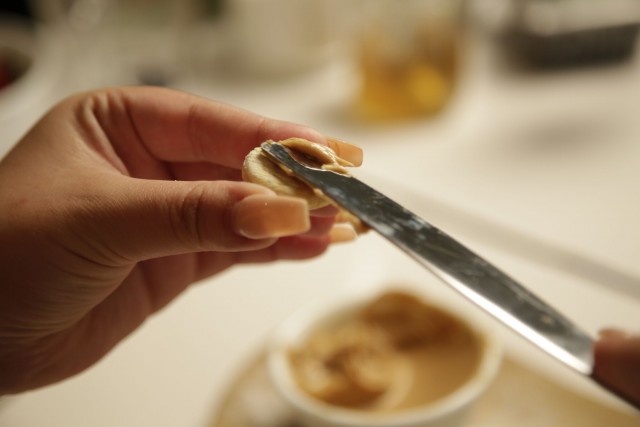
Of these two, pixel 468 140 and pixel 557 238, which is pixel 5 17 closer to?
pixel 468 140

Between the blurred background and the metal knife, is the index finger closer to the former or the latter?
the metal knife

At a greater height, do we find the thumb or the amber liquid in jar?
the thumb

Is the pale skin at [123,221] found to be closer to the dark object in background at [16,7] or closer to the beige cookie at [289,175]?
the beige cookie at [289,175]

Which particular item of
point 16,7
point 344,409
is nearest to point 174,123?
point 344,409

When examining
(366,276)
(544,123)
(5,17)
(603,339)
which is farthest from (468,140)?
(5,17)

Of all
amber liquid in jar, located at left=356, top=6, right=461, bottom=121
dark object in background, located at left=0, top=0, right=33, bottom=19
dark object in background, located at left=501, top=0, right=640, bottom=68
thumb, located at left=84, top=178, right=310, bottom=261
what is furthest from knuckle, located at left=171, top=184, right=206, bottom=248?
dark object in background, located at left=0, top=0, right=33, bottom=19

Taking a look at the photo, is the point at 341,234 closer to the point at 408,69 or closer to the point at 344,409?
the point at 344,409

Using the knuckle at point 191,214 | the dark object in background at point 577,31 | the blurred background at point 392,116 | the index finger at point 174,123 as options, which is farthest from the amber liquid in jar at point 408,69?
the knuckle at point 191,214
